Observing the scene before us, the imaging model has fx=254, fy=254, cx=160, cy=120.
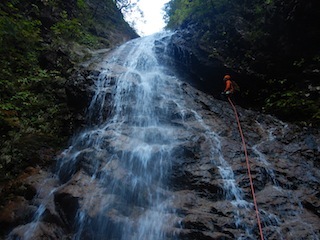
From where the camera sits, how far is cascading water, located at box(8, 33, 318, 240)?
14.6 ft

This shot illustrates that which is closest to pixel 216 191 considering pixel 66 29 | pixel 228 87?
pixel 228 87

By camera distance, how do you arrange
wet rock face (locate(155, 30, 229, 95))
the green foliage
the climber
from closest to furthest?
the climber → wet rock face (locate(155, 30, 229, 95)) → the green foliage

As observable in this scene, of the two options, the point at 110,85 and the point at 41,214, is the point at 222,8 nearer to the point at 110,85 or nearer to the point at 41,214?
the point at 110,85

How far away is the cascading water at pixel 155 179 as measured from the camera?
446 centimetres

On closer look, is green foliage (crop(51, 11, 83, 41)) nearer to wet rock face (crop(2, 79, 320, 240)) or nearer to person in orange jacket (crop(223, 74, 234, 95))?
person in orange jacket (crop(223, 74, 234, 95))

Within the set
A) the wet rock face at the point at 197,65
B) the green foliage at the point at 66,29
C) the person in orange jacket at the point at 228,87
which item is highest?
the green foliage at the point at 66,29

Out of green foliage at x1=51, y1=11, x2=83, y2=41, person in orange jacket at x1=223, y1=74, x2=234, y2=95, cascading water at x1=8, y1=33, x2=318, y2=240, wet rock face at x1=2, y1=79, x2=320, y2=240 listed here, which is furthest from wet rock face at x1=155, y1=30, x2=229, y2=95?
green foliage at x1=51, y1=11, x2=83, y2=41

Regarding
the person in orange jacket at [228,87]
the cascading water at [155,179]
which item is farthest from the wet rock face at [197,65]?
the cascading water at [155,179]

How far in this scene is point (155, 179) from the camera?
5438 mm

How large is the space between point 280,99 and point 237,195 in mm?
4865

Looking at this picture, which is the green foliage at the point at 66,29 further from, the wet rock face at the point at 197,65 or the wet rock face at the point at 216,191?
the wet rock face at the point at 216,191

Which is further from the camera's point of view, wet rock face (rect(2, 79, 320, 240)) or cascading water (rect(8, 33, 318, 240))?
cascading water (rect(8, 33, 318, 240))

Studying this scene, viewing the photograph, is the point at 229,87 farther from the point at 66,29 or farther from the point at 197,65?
the point at 66,29

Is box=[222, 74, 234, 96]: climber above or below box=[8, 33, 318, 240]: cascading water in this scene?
above
